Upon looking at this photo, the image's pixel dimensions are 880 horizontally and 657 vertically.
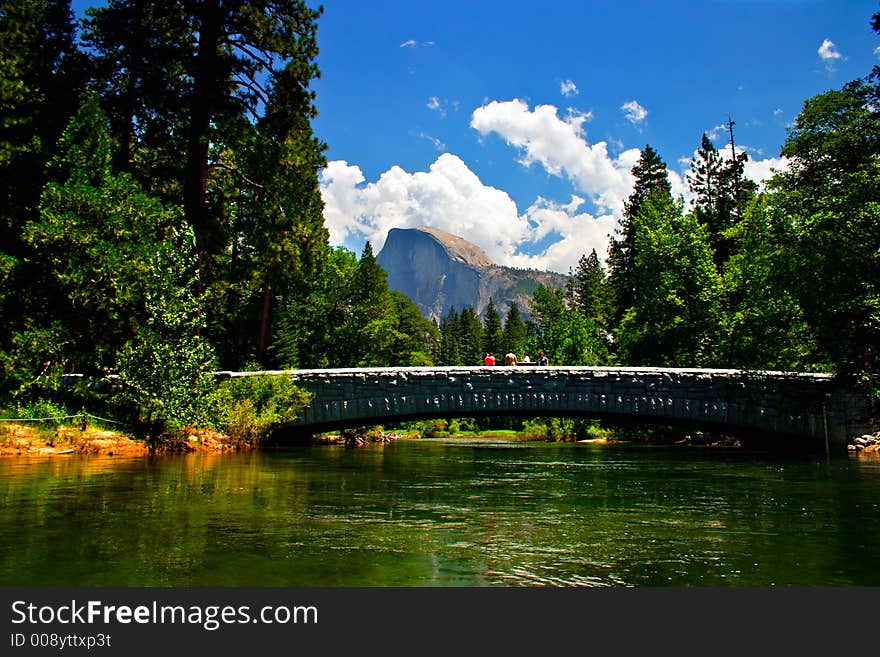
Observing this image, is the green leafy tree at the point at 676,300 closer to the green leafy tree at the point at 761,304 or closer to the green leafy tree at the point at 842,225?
the green leafy tree at the point at 761,304

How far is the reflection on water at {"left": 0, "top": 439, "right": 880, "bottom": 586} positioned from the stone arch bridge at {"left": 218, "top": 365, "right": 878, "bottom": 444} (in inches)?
379

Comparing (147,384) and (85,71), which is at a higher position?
(85,71)

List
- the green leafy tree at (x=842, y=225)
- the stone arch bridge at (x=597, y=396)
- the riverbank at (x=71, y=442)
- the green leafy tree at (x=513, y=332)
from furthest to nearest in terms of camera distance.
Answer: the green leafy tree at (x=513, y=332) → the stone arch bridge at (x=597, y=396) → the green leafy tree at (x=842, y=225) → the riverbank at (x=71, y=442)

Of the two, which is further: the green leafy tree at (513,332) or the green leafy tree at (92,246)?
the green leafy tree at (513,332)

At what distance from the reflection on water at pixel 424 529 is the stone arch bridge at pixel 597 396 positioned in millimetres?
9634

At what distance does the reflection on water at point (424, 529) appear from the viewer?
4.71m

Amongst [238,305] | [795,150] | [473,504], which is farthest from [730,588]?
[238,305]

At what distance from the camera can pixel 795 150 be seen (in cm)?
2155

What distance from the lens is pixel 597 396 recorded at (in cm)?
2245

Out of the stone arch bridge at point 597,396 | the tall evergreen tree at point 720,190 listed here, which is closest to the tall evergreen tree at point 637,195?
the tall evergreen tree at point 720,190

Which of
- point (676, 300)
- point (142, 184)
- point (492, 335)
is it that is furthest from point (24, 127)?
point (492, 335)

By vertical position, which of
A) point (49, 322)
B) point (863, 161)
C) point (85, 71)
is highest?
point (85, 71)

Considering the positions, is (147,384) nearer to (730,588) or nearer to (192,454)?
(192,454)

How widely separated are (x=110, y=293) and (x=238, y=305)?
1184 inches
